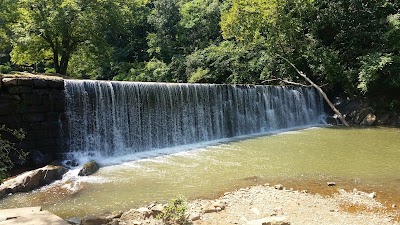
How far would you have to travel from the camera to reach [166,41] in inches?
1111

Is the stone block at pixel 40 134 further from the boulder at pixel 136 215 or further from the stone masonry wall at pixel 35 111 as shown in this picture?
the boulder at pixel 136 215

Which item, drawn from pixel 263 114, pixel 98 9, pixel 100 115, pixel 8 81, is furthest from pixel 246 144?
pixel 98 9

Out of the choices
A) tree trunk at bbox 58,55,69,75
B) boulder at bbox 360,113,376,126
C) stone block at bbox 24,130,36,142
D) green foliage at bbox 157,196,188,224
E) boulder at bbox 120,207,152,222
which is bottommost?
boulder at bbox 120,207,152,222

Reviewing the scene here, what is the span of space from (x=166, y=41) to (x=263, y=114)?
14.0 m

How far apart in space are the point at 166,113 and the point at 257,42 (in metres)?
11.3

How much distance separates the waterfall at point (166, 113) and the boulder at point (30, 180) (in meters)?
2.30

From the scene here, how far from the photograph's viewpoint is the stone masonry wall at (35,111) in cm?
966

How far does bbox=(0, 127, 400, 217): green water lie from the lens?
7.06 meters

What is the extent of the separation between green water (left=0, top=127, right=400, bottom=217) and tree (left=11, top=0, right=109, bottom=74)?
10.7 meters

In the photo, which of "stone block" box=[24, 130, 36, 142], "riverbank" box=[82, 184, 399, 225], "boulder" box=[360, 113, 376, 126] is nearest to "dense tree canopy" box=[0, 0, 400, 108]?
"boulder" box=[360, 113, 376, 126]

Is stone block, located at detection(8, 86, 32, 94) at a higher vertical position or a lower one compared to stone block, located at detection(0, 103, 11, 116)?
higher

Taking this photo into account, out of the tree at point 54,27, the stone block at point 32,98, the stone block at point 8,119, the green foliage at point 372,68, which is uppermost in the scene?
the tree at point 54,27

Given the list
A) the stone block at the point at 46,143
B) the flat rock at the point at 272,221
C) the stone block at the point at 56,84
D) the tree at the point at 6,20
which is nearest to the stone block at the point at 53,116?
the stone block at the point at 46,143

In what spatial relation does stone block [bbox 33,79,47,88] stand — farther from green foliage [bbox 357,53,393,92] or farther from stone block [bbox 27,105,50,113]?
green foliage [bbox 357,53,393,92]
